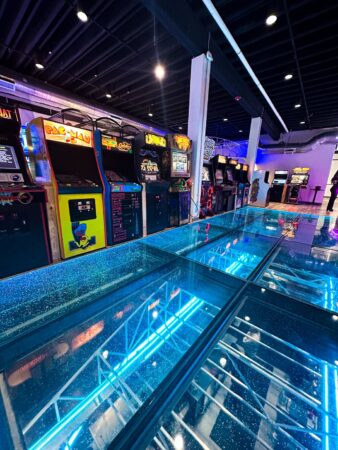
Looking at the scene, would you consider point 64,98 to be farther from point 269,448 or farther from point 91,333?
point 269,448

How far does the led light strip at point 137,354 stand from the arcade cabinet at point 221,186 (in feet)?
15.6

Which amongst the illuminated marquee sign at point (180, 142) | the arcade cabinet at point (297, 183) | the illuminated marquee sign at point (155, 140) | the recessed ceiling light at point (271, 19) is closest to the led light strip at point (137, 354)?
the illuminated marquee sign at point (155, 140)

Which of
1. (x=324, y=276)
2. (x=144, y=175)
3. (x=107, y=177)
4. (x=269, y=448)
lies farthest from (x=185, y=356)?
(x=144, y=175)

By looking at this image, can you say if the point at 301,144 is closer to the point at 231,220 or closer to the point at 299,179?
the point at 299,179

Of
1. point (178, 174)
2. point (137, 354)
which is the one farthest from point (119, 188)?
point (137, 354)

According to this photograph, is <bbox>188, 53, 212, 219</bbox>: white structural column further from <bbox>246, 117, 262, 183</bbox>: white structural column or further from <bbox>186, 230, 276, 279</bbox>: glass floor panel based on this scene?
<bbox>246, 117, 262, 183</bbox>: white structural column

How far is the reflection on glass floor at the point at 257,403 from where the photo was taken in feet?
1.73

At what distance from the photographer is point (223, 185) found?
560cm

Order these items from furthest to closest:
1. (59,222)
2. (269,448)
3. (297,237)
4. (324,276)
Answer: (297,237) < (59,222) < (324,276) < (269,448)

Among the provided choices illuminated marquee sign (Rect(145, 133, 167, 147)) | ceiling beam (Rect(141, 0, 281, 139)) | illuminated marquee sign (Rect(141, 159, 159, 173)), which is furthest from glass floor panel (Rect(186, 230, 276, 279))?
ceiling beam (Rect(141, 0, 281, 139))

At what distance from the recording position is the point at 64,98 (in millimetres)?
5387

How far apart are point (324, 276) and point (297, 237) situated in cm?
106

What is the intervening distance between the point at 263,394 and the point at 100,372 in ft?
1.98

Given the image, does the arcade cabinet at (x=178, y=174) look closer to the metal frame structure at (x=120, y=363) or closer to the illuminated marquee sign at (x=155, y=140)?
the illuminated marquee sign at (x=155, y=140)
